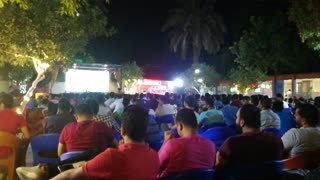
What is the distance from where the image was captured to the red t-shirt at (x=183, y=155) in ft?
15.1

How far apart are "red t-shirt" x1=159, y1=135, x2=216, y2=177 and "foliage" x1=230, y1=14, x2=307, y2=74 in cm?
2710

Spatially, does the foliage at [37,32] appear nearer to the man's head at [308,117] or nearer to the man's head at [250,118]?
the man's head at [308,117]

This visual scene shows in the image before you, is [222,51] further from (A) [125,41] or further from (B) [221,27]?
(A) [125,41]

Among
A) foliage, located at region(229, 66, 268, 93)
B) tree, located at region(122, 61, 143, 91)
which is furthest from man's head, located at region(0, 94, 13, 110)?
tree, located at region(122, 61, 143, 91)

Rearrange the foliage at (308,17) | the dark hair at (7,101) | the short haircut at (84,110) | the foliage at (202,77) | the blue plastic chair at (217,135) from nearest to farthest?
1. the short haircut at (84,110)
2. the blue plastic chair at (217,135)
3. the dark hair at (7,101)
4. the foliage at (308,17)
5. the foliage at (202,77)

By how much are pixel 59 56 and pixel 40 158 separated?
26.2 feet

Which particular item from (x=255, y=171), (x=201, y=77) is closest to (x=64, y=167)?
(x=255, y=171)

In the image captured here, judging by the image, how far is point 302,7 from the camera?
14.7 meters

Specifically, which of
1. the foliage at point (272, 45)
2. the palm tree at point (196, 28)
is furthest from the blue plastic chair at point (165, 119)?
the palm tree at point (196, 28)

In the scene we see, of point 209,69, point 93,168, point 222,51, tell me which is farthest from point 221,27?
point 93,168

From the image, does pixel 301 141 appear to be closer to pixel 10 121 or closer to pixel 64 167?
pixel 64 167

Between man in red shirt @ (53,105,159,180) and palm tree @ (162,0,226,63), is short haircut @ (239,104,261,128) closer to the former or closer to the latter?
man in red shirt @ (53,105,159,180)

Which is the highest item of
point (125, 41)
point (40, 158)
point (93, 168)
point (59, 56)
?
point (125, 41)

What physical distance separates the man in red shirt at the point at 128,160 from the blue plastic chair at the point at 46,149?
126 inches
